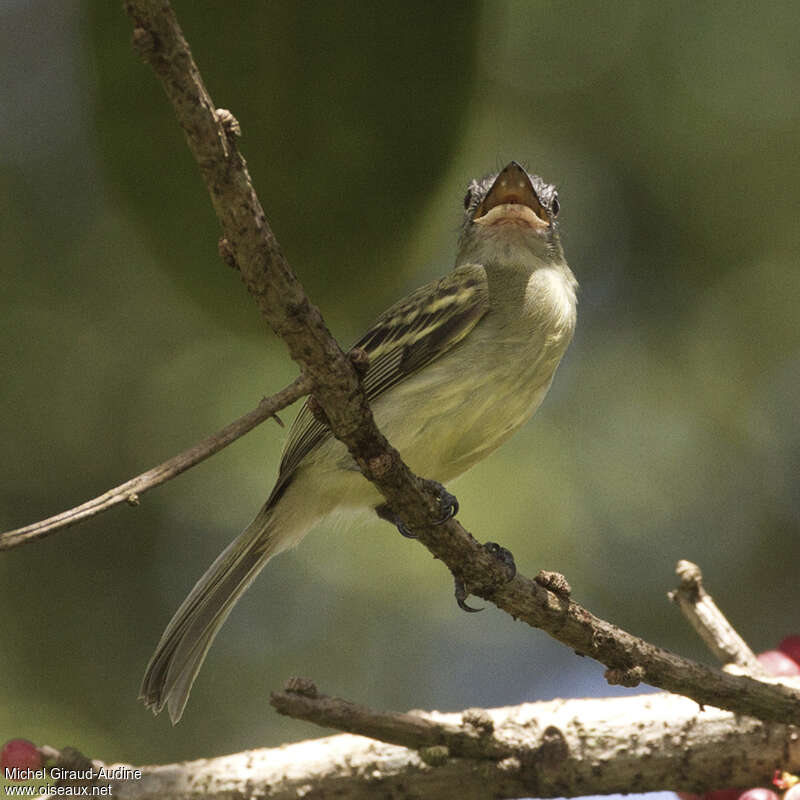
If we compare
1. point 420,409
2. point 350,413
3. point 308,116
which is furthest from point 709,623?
point 308,116

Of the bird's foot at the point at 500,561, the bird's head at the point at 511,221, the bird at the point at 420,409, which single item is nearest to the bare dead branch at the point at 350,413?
the bird's foot at the point at 500,561

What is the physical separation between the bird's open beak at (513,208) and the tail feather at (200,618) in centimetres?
154

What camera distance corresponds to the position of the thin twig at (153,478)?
1831mm

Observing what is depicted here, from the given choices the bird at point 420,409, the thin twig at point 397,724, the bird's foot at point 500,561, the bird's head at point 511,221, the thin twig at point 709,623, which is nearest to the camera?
the thin twig at point 397,724

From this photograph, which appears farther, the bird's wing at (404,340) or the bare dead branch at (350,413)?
the bird's wing at (404,340)

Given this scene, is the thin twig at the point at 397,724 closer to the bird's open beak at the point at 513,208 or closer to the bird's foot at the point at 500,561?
the bird's foot at the point at 500,561

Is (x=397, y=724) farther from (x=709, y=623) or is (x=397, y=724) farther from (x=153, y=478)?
(x=153, y=478)

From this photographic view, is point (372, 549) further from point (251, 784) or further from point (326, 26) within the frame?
point (326, 26)

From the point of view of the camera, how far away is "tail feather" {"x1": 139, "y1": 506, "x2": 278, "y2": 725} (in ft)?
11.3

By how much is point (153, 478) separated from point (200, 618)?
6.17 feet

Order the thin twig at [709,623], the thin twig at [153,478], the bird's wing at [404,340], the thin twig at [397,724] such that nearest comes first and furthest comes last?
1. the thin twig at [153,478]
2. the thin twig at [397,724]
3. the thin twig at [709,623]
4. the bird's wing at [404,340]

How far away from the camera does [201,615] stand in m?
3.75

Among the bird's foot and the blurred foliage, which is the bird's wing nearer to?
the blurred foliage

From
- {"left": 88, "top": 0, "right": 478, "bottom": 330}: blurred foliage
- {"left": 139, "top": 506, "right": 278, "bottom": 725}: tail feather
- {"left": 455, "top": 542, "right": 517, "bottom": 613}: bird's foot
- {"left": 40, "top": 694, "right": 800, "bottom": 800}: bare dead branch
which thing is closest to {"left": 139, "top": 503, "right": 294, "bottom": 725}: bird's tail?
{"left": 139, "top": 506, "right": 278, "bottom": 725}: tail feather
